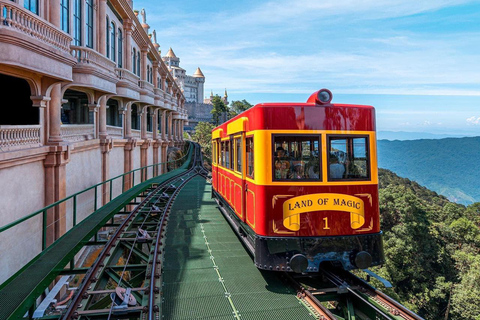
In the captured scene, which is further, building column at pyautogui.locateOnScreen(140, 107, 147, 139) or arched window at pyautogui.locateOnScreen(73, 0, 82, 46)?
building column at pyautogui.locateOnScreen(140, 107, 147, 139)

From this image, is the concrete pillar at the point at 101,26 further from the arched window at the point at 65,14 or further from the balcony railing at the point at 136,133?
the balcony railing at the point at 136,133

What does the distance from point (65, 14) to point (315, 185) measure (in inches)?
480

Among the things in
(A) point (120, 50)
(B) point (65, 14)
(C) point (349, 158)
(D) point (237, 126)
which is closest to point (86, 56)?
(B) point (65, 14)

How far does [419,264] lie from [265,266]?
1253 inches

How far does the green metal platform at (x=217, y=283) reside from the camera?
540 cm

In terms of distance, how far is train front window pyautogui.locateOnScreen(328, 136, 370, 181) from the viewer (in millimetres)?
6266

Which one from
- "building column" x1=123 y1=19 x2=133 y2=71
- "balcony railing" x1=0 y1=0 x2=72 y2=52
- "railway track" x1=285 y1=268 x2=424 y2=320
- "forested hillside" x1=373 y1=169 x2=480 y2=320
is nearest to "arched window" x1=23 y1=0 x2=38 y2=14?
"balcony railing" x1=0 y1=0 x2=72 y2=52

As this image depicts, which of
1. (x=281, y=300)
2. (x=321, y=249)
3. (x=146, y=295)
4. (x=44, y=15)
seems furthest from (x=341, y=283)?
(x=44, y=15)

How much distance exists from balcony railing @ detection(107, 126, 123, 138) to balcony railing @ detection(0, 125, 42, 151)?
7.86 m

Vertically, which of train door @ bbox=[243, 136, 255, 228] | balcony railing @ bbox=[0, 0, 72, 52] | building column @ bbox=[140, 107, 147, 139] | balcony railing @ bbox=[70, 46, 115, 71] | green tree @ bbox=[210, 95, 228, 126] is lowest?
train door @ bbox=[243, 136, 255, 228]

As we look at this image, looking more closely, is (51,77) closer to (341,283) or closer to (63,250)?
(63,250)

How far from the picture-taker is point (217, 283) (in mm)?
6484

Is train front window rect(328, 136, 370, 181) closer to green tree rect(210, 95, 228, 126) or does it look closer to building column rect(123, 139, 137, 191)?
building column rect(123, 139, 137, 191)

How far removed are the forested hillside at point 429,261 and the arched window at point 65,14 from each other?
2852cm
